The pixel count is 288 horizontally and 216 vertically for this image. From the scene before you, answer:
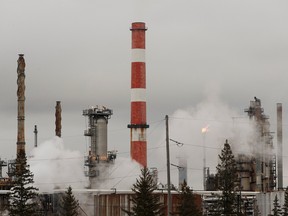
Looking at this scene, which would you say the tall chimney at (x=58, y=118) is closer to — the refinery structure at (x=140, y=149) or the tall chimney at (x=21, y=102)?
the refinery structure at (x=140, y=149)

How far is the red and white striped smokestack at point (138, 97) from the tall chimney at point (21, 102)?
12.2 meters

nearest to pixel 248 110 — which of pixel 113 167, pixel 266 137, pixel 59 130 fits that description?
pixel 266 137

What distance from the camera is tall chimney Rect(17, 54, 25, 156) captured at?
8612 cm

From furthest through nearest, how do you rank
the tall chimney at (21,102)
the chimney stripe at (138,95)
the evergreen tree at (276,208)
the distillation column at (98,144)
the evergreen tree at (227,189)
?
1. the distillation column at (98,144)
2. the tall chimney at (21,102)
3. the chimney stripe at (138,95)
4. the evergreen tree at (276,208)
5. the evergreen tree at (227,189)

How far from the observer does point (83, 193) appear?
7950cm

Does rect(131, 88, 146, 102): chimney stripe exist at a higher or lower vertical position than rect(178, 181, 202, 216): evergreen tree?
higher

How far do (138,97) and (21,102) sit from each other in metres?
13.8

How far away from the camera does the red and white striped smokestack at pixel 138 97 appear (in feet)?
261

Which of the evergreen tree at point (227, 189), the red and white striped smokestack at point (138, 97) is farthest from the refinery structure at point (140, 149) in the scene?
the evergreen tree at point (227, 189)

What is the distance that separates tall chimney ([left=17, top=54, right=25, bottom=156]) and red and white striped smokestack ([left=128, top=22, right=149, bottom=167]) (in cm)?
1223

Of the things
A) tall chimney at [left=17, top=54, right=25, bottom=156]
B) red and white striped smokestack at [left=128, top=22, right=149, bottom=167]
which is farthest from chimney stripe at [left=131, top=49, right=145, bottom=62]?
tall chimney at [left=17, top=54, right=25, bottom=156]

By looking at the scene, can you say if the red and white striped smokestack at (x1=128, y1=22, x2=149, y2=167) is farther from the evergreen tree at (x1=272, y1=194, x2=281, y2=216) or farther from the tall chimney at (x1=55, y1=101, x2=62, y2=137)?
Answer: the tall chimney at (x1=55, y1=101, x2=62, y2=137)

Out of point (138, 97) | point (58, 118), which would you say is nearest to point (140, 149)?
point (138, 97)

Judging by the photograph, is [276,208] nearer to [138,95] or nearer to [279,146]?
[138,95]
